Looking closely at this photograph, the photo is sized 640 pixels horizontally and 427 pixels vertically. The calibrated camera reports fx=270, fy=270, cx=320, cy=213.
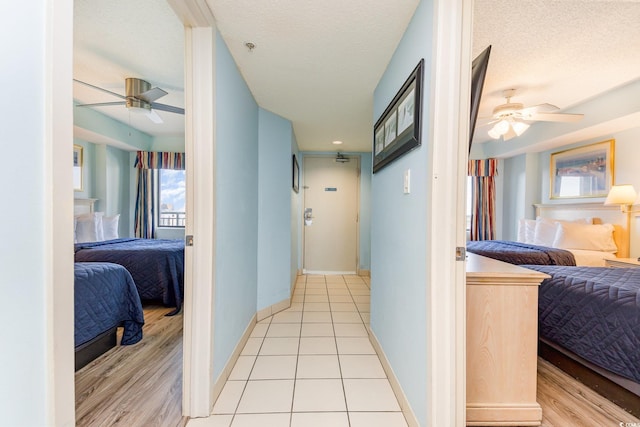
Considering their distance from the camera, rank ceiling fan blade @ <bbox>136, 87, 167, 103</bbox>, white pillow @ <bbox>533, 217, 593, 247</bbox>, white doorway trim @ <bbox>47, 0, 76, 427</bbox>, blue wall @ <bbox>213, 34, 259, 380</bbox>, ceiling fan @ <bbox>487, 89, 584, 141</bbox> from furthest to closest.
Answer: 1. white pillow @ <bbox>533, 217, 593, 247</bbox>
2. ceiling fan @ <bbox>487, 89, 584, 141</bbox>
3. ceiling fan blade @ <bbox>136, 87, 167, 103</bbox>
4. blue wall @ <bbox>213, 34, 259, 380</bbox>
5. white doorway trim @ <bbox>47, 0, 76, 427</bbox>

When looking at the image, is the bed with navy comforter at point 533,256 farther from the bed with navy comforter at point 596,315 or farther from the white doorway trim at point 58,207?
the white doorway trim at point 58,207

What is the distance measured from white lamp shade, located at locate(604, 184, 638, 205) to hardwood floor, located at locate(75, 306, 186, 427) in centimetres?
423

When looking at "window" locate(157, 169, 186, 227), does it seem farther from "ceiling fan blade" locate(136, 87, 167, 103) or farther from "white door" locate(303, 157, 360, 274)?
"ceiling fan blade" locate(136, 87, 167, 103)

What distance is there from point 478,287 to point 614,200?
2734 mm

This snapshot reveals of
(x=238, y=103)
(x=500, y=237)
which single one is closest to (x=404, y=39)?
(x=238, y=103)

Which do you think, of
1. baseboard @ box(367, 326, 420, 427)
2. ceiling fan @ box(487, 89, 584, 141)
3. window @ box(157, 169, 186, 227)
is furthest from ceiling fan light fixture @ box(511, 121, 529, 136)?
window @ box(157, 169, 186, 227)

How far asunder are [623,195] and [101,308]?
4834mm

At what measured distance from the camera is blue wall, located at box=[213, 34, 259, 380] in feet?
5.23

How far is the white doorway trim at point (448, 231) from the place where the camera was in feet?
3.63

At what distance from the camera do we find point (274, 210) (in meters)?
2.95

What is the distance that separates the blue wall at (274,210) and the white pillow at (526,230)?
11.0 ft

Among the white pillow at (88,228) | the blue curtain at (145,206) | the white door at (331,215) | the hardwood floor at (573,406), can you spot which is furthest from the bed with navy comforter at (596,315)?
the blue curtain at (145,206)

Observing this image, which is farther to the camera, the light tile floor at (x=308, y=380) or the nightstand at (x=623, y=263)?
the nightstand at (x=623, y=263)

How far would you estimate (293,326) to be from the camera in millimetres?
2600
